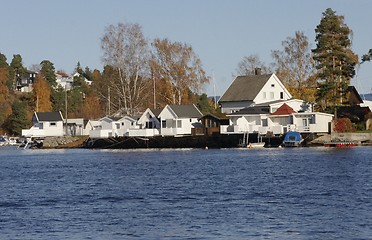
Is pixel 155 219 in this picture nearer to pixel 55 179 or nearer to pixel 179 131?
pixel 55 179

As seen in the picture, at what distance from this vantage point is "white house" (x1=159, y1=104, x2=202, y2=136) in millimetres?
88938

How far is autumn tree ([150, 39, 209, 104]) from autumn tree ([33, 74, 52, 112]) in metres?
23.1

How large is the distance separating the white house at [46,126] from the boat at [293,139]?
127 feet

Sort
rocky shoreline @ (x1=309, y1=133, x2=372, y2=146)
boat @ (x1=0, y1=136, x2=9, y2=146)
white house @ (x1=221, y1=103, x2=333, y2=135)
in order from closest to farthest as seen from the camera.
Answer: rocky shoreline @ (x1=309, y1=133, x2=372, y2=146)
white house @ (x1=221, y1=103, x2=333, y2=135)
boat @ (x1=0, y1=136, x2=9, y2=146)

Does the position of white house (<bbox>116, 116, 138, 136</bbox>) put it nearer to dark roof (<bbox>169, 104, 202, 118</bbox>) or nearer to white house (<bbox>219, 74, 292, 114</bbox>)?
dark roof (<bbox>169, 104, 202, 118</bbox>)

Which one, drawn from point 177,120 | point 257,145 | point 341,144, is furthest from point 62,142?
point 341,144

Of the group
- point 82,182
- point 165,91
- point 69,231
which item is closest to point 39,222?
point 69,231

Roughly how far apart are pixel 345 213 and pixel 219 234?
18.0ft

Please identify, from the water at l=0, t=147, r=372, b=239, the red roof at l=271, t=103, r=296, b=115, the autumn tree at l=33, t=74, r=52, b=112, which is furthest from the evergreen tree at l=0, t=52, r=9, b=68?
the water at l=0, t=147, r=372, b=239

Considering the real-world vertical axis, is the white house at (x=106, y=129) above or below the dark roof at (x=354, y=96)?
below

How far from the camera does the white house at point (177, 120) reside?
292 ft

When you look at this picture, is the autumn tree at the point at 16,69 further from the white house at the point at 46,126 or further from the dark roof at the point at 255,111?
the dark roof at the point at 255,111

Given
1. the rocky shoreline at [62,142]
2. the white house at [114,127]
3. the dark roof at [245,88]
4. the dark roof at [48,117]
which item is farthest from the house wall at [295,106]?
the dark roof at [48,117]

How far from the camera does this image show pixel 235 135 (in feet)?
269
